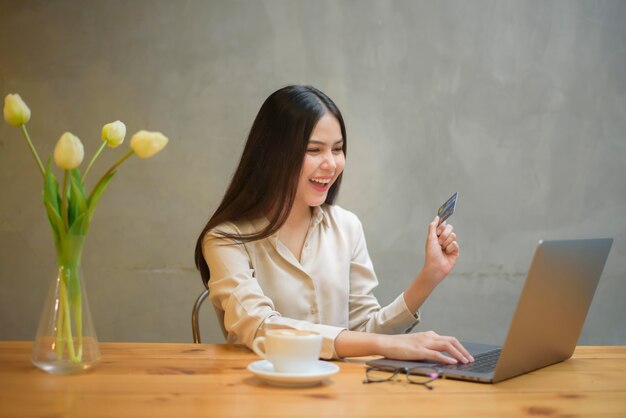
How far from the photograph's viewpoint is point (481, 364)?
158cm

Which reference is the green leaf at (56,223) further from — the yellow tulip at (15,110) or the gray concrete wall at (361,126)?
the gray concrete wall at (361,126)

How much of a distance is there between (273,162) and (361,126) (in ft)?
5.26

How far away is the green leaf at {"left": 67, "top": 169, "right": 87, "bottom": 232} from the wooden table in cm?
31

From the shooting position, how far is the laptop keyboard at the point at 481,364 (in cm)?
151

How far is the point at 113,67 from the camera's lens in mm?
Answer: 3537

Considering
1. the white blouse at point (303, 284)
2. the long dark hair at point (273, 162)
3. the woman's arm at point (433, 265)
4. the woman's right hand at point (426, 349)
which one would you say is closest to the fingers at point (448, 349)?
the woman's right hand at point (426, 349)

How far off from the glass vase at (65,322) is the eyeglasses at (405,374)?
1.82ft

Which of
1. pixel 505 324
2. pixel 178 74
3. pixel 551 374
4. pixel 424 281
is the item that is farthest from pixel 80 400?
pixel 505 324

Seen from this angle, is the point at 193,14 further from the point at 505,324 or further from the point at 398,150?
the point at 505,324

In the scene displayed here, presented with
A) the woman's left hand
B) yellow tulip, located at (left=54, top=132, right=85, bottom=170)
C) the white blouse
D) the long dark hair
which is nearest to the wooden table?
the white blouse

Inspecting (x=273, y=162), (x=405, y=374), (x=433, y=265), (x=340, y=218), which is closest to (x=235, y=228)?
(x=273, y=162)

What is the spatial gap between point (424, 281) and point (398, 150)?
1.77 m

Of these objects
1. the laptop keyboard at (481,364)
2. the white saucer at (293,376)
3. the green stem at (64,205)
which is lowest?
the laptop keyboard at (481,364)

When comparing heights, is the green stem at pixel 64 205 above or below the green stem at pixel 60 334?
above
